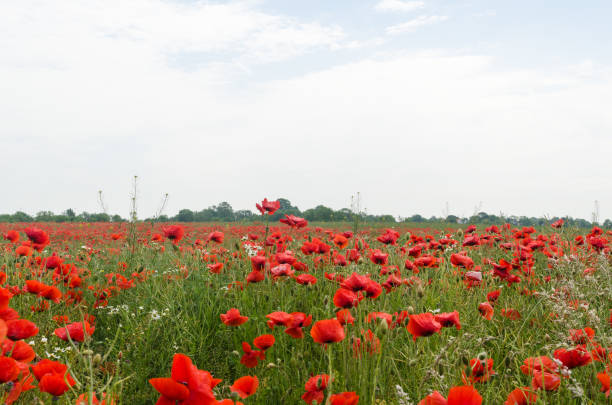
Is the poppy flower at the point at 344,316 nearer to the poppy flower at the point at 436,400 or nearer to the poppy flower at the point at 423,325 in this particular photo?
the poppy flower at the point at 423,325

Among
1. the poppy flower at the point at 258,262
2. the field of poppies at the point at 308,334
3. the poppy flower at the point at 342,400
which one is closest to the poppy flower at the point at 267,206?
the field of poppies at the point at 308,334

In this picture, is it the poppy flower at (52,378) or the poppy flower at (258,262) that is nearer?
the poppy flower at (52,378)

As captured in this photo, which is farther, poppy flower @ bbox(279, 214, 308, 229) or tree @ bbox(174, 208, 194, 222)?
tree @ bbox(174, 208, 194, 222)

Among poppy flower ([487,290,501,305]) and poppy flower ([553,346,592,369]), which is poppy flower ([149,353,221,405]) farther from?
poppy flower ([487,290,501,305])

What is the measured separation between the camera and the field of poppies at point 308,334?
161cm

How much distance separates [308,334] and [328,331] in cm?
117

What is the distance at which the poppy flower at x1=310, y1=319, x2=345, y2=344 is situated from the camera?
172 cm

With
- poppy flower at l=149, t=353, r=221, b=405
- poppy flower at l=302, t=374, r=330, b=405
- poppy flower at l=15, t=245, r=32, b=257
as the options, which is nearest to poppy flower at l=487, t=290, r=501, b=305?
poppy flower at l=302, t=374, r=330, b=405

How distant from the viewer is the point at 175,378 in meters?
1.08

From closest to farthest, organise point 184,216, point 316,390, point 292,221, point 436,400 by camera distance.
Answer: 1. point 436,400
2. point 316,390
3. point 292,221
4. point 184,216

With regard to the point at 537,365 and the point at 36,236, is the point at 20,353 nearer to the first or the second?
the point at 537,365

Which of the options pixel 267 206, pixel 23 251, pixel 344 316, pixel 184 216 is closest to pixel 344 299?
pixel 344 316

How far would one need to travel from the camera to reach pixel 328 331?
5.66ft

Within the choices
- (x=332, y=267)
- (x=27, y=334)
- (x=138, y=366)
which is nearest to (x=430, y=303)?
(x=332, y=267)
